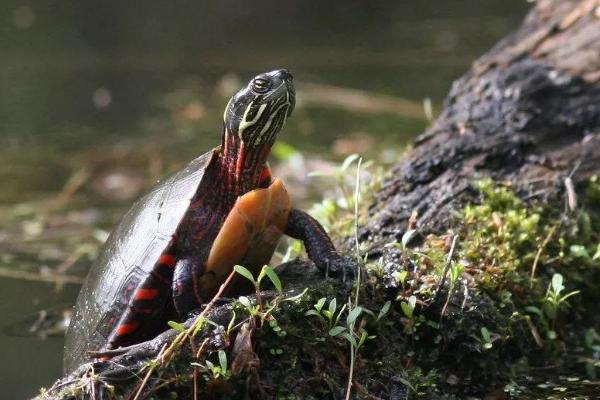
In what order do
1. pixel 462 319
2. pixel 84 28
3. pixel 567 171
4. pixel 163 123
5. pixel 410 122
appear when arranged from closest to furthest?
pixel 462 319
pixel 567 171
pixel 410 122
pixel 163 123
pixel 84 28

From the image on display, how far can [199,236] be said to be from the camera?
105 inches

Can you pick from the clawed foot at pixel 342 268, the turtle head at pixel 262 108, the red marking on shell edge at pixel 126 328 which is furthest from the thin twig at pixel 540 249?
the red marking on shell edge at pixel 126 328

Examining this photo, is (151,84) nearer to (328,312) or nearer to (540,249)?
(540,249)

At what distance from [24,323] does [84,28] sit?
8308 mm

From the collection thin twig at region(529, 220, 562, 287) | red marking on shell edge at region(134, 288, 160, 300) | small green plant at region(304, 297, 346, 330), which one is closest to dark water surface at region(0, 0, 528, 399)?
red marking on shell edge at region(134, 288, 160, 300)

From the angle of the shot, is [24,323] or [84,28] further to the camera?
[84,28]

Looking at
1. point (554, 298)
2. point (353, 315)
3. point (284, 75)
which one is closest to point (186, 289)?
point (353, 315)

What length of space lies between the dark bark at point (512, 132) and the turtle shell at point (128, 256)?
0.43m

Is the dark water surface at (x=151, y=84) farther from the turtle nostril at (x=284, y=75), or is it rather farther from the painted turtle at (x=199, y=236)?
the turtle nostril at (x=284, y=75)

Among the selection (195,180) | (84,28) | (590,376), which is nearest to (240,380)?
(195,180)

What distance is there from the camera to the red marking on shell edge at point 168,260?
8.55ft

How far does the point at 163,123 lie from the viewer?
316 inches

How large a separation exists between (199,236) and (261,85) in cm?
51

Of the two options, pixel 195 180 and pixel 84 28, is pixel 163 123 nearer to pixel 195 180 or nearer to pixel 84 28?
pixel 84 28
